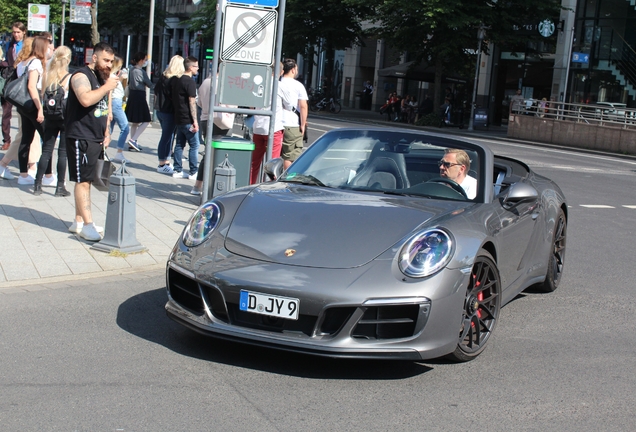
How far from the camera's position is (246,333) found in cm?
447

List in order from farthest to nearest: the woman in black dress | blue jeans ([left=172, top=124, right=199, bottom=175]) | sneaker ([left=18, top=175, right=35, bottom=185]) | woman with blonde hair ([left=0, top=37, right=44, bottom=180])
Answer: the woman in black dress
blue jeans ([left=172, top=124, right=199, bottom=175])
woman with blonde hair ([left=0, top=37, right=44, bottom=180])
sneaker ([left=18, top=175, right=35, bottom=185])

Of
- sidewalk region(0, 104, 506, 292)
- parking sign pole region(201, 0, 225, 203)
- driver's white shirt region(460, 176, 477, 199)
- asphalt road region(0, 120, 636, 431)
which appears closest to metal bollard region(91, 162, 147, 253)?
sidewalk region(0, 104, 506, 292)

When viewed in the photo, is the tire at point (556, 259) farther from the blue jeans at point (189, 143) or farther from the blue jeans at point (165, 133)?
the blue jeans at point (165, 133)

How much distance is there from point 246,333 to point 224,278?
1.06ft

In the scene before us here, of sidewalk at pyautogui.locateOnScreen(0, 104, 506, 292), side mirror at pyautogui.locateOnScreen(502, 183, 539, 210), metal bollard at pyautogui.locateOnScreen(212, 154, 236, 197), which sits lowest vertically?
sidewalk at pyautogui.locateOnScreen(0, 104, 506, 292)

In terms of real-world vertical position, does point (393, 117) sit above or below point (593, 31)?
below

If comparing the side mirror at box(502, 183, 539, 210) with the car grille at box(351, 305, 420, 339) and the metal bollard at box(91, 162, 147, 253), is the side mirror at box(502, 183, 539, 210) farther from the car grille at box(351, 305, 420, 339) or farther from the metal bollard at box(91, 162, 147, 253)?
the metal bollard at box(91, 162, 147, 253)

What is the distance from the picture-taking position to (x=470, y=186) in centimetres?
566

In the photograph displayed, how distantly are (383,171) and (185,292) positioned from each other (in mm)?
1709

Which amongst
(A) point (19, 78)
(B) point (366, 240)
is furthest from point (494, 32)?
(B) point (366, 240)

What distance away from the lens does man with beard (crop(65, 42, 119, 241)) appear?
752 cm

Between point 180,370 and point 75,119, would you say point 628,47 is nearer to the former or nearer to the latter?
point 75,119

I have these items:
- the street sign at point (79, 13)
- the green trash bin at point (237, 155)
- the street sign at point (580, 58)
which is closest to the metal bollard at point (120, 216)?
the green trash bin at point (237, 155)

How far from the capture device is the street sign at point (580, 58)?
37625 millimetres
